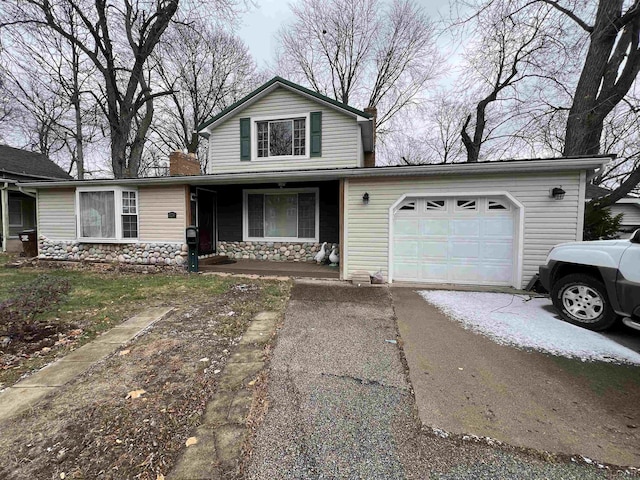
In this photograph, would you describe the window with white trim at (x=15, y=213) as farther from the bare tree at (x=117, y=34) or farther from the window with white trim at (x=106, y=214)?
the window with white trim at (x=106, y=214)

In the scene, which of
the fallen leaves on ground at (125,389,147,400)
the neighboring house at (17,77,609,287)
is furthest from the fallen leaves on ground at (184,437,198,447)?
the neighboring house at (17,77,609,287)

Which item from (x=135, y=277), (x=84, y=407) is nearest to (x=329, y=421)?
(x=84, y=407)

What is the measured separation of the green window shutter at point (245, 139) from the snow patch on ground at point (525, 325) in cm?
690

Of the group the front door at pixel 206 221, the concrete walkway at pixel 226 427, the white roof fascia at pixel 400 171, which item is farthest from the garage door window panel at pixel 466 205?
the front door at pixel 206 221

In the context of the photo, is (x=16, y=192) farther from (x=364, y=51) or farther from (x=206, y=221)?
(x=364, y=51)

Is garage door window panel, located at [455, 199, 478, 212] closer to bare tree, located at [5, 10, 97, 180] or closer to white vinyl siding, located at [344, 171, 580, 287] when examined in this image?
white vinyl siding, located at [344, 171, 580, 287]

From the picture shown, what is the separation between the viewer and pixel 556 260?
14.6 ft

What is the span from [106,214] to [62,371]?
23.7 feet

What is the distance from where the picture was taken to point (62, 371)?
2811 mm

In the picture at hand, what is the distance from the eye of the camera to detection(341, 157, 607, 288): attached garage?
19.3ft

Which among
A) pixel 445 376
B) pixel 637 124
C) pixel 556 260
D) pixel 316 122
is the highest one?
pixel 316 122

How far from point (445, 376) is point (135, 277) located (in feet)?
24.4

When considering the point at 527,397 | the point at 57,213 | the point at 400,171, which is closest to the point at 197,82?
the point at 57,213

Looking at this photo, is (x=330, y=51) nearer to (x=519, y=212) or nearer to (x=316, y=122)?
(x=316, y=122)
